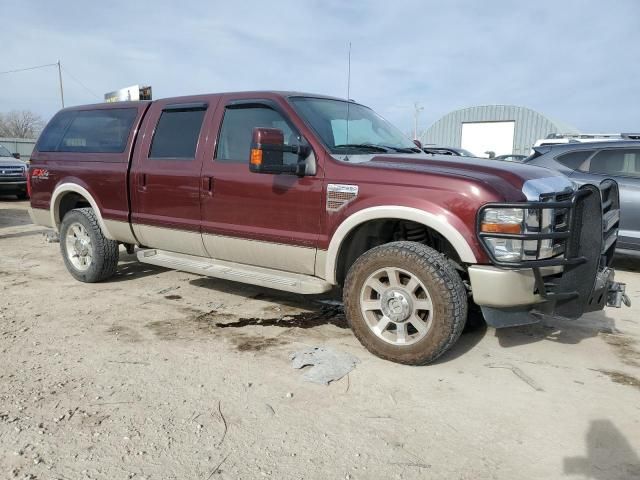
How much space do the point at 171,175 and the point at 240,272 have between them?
1137mm

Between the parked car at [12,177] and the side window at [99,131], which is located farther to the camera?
the parked car at [12,177]

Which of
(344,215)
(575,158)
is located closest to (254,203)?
(344,215)

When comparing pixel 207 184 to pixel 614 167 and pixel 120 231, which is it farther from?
pixel 614 167

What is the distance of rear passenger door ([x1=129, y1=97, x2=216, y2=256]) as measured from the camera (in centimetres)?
454

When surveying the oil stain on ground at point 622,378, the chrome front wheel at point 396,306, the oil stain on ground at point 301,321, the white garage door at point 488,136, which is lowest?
the oil stain on ground at point 622,378

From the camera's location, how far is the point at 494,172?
328cm

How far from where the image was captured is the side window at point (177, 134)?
4602mm

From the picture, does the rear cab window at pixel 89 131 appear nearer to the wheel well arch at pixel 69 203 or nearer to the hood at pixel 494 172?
the wheel well arch at pixel 69 203

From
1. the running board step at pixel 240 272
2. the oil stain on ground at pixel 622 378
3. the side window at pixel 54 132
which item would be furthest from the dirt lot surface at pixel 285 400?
the side window at pixel 54 132

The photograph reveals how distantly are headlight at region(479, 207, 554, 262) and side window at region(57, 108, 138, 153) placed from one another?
3.68m

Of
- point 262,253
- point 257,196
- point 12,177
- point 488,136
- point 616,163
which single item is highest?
point 488,136

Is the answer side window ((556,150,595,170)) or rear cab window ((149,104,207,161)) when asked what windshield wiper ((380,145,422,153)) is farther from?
side window ((556,150,595,170))

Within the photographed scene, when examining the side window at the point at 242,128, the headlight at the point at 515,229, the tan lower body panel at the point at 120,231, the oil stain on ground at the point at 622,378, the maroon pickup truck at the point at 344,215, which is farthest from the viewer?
the tan lower body panel at the point at 120,231

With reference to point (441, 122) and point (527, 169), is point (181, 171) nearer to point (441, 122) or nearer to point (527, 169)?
point (527, 169)
